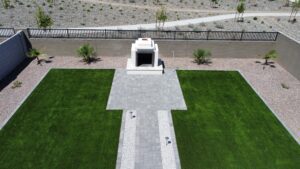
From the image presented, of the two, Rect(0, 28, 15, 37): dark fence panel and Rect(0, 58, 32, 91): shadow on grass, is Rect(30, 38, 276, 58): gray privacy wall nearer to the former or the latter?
Rect(0, 58, 32, 91): shadow on grass

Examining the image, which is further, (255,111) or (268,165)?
(255,111)

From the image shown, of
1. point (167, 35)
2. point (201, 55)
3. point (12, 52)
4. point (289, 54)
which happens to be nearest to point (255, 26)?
point (289, 54)

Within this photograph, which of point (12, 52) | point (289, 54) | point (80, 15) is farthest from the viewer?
point (80, 15)

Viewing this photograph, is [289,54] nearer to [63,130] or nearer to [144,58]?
[144,58]

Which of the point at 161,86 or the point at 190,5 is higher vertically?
the point at 190,5

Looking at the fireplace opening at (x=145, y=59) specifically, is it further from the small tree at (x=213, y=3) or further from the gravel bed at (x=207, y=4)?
the small tree at (x=213, y=3)

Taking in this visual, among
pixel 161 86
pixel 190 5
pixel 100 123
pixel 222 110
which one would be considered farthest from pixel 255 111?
pixel 190 5

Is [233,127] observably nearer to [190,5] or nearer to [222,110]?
[222,110]
